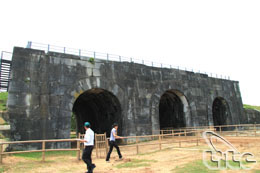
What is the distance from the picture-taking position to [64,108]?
1205 cm

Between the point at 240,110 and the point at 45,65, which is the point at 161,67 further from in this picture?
the point at 240,110

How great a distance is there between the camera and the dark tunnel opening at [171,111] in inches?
730

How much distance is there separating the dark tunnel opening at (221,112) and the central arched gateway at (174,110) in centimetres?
572

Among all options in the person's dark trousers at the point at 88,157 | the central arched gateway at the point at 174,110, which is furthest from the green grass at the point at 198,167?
the central arched gateway at the point at 174,110

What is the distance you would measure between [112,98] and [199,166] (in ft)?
29.6

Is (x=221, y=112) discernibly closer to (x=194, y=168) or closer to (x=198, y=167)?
(x=198, y=167)

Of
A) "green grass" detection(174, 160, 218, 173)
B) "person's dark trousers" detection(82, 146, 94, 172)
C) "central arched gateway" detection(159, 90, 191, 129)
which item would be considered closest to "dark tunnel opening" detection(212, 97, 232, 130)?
"central arched gateway" detection(159, 90, 191, 129)

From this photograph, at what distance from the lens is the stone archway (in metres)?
21.6

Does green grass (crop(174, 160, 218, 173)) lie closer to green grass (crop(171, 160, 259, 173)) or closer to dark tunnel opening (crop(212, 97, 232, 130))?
green grass (crop(171, 160, 259, 173))

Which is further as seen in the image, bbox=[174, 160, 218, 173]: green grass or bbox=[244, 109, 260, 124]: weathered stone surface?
bbox=[244, 109, 260, 124]: weathered stone surface

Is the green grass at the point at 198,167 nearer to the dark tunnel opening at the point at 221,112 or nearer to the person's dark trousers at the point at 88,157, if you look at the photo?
the person's dark trousers at the point at 88,157

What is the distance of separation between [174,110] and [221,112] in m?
6.49

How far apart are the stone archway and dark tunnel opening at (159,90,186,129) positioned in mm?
5666

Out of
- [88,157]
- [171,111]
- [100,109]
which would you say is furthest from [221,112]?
[88,157]
